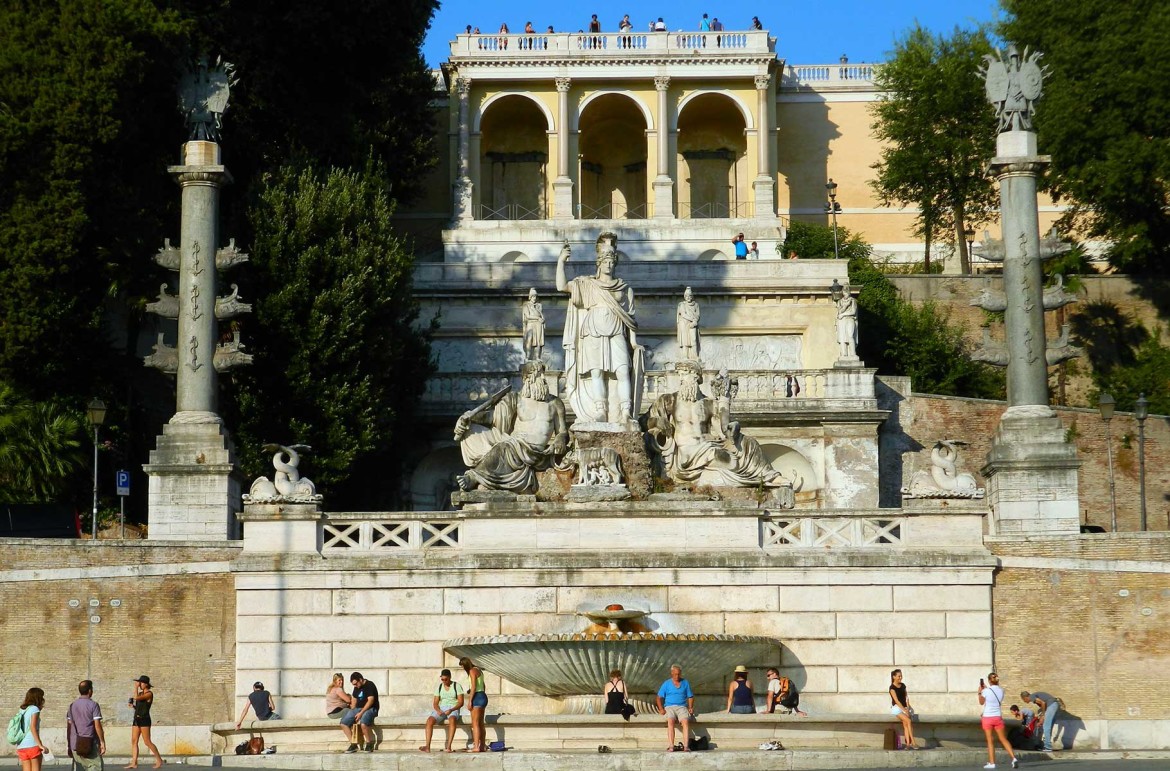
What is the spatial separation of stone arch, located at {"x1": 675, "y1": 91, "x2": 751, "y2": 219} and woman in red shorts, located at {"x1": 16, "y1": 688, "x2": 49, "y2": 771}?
4285cm

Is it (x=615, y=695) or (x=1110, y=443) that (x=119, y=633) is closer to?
(x=615, y=695)

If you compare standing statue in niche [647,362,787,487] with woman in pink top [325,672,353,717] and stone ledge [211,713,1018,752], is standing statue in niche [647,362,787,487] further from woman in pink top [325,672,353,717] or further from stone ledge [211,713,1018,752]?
woman in pink top [325,672,353,717]

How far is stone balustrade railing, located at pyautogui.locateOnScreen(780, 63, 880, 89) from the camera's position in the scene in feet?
215

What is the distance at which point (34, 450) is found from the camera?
36812mm

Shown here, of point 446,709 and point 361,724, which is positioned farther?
point 361,724

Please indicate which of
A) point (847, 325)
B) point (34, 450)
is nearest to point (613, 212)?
point (847, 325)

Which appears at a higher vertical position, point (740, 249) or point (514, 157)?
point (514, 157)

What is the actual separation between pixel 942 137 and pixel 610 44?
1108 centimetres

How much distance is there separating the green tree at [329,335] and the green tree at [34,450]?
10.1 ft

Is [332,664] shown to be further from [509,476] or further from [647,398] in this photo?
[647,398]

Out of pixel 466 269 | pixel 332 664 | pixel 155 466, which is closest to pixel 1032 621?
pixel 332 664

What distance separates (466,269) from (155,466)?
14.9 meters

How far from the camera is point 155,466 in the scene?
3388 centimetres

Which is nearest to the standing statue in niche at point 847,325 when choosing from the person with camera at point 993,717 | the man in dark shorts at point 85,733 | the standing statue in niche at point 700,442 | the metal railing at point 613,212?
the standing statue in niche at point 700,442
